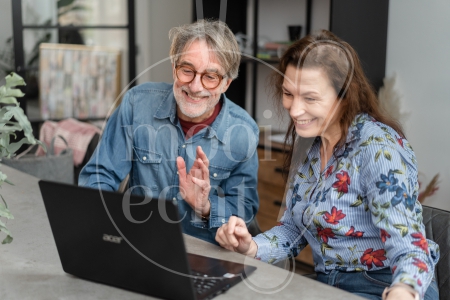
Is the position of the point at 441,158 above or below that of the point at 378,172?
below

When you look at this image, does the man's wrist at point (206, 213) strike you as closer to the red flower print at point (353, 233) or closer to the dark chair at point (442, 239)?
the red flower print at point (353, 233)

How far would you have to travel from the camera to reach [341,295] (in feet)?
3.93

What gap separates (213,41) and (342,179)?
2.32 feet

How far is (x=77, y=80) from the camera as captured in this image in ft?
14.5

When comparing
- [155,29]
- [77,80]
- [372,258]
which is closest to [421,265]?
[372,258]

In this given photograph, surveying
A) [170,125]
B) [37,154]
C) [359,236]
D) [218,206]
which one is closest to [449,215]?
[359,236]

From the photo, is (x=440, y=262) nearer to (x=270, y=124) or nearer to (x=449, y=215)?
(x=449, y=215)

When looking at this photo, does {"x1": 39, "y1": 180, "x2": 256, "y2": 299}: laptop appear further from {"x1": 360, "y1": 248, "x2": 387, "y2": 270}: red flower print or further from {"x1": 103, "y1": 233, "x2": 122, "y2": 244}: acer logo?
{"x1": 360, "y1": 248, "x2": 387, "y2": 270}: red flower print

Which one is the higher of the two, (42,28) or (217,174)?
(42,28)

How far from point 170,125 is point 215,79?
24 centimetres

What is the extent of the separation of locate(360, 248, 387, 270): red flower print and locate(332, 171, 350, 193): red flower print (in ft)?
0.54

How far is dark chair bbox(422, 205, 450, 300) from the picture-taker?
1507 millimetres

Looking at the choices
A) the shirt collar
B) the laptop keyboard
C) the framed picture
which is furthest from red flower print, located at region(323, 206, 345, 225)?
the framed picture

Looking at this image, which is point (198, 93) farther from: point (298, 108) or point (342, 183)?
point (342, 183)
